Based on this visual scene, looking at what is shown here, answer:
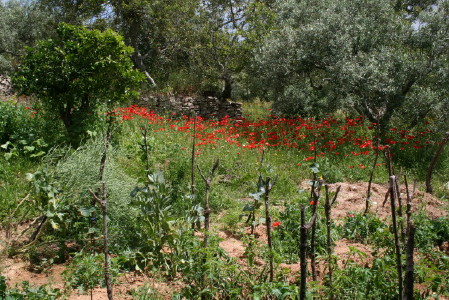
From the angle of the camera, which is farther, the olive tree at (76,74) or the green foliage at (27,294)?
the olive tree at (76,74)

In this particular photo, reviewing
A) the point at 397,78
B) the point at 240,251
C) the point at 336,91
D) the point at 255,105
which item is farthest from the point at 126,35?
the point at 240,251

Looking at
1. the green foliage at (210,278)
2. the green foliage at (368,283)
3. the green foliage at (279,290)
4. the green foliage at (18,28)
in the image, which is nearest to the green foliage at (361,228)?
the green foliage at (368,283)

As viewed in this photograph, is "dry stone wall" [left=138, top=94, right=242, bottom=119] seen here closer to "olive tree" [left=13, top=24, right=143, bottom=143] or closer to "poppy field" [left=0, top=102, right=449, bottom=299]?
"olive tree" [left=13, top=24, right=143, bottom=143]

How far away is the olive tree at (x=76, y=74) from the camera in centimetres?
607

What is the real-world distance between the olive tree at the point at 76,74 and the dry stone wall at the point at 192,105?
5.48 metres

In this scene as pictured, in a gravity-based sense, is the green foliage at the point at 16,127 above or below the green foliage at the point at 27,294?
above

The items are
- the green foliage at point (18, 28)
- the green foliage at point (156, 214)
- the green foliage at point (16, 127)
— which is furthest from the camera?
the green foliage at point (18, 28)

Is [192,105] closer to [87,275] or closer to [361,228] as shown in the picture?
[361,228]

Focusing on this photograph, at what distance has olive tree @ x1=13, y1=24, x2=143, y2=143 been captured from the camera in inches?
239

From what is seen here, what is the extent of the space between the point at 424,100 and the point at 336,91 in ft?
6.43

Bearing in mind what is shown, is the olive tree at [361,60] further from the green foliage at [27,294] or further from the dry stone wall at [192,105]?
the green foliage at [27,294]

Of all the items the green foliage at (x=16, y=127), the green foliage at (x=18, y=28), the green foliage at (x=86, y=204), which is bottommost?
the green foliage at (x=86, y=204)

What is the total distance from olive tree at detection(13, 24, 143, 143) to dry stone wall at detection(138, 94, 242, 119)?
548 centimetres

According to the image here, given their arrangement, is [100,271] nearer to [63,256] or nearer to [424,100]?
[63,256]
